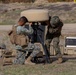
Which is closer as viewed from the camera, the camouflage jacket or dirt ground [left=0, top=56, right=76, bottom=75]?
dirt ground [left=0, top=56, right=76, bottom=75]

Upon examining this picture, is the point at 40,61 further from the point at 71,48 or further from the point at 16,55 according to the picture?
the point at 71,48

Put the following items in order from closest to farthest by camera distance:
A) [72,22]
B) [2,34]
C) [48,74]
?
1. [48,74]
2. [2,34]
3. [72,22]

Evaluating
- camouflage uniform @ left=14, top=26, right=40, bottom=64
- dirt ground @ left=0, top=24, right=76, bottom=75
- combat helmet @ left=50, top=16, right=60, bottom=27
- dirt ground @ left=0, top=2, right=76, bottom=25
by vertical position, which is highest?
combat helmet @ left=50, top=16, right=60, bottom=27

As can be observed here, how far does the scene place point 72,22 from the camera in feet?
84.4

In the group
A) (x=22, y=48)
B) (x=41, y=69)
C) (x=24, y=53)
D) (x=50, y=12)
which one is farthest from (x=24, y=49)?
(x=50, y=12)

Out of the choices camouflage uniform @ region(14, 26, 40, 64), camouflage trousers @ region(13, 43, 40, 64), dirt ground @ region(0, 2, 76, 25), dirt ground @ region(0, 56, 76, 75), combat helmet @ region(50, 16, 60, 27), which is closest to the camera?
dirt ground @ region(0, 56, 76, 75)

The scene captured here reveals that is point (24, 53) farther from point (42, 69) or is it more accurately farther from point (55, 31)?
point (55, 31)

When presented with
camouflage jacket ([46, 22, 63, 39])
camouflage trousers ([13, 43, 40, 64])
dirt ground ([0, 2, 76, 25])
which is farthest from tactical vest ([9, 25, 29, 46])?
dirt ground ([0, 2, 76, 25])

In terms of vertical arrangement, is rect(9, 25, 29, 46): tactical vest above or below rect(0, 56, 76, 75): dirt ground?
above

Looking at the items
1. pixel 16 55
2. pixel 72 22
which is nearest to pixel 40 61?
pixel 16 55

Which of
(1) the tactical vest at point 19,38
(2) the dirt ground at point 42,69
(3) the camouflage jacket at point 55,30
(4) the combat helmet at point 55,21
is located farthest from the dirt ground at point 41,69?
(4) the combat helmet at point 55,21

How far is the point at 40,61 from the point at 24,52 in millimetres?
695

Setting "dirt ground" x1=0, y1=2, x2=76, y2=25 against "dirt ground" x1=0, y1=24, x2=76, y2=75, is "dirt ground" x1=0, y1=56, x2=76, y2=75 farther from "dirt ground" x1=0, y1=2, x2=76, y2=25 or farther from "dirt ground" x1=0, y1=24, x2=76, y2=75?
"dirt ground" x1=0, y1=2, x2=76, y2=25

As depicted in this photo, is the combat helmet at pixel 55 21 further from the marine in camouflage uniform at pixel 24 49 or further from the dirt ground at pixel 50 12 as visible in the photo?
the dirt ground at pixel 50 12
